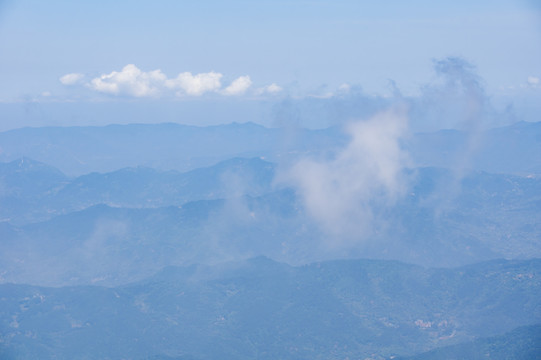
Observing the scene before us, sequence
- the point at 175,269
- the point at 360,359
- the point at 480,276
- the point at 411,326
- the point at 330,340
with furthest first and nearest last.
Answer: the point at 175,269, the point at 480,276, the point at 411,326, the point at 330,340, the point at 360,359

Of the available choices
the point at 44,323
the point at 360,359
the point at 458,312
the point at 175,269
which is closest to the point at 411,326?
the point at 458,312

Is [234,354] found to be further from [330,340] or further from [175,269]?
[175,269]

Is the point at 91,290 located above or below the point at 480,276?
below

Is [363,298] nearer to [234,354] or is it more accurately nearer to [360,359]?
[360,359]

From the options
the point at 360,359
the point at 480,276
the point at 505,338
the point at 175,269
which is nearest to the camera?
the point at 505,338

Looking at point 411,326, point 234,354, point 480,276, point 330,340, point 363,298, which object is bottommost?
point 234,354

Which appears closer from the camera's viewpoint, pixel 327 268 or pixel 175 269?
pixel 327 268
